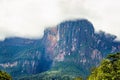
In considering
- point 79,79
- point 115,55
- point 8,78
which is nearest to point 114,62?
point 115,55

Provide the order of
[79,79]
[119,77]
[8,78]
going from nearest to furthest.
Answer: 1. [119,77]
2. [8,78]
3. [79,79]

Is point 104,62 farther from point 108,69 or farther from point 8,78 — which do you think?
point 8,78

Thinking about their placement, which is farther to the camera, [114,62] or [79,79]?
[79,79]

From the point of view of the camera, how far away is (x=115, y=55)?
78.2 meters

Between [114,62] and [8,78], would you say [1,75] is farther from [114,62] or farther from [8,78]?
[114,62]

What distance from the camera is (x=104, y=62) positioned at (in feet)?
255

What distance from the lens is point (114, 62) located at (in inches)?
3081

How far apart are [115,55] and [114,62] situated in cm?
135

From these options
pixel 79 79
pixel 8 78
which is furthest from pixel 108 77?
pixel 79 79

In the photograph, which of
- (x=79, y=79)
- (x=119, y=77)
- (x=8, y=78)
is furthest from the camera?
(x=79, y=79)

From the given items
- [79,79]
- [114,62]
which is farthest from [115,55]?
[79,79]

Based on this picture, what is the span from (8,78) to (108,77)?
66.1 ft

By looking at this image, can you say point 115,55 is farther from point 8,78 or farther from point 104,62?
point 8,78

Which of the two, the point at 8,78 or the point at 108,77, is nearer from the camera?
the point at 108,77
